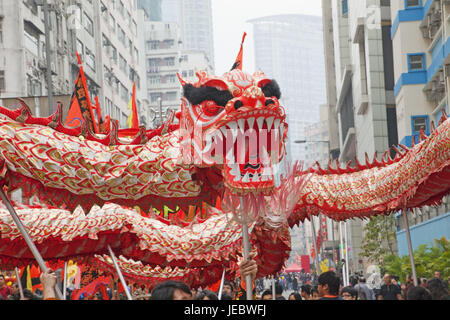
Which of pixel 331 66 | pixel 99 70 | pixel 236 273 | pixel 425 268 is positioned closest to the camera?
pixel 236 273

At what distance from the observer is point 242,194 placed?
5.60 metres

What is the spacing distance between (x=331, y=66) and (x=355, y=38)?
84.8 feet

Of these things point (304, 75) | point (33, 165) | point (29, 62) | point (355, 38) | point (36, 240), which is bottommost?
point (36, 240)

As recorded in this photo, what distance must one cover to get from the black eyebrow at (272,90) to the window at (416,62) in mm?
24896

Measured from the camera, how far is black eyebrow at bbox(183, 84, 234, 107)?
5785 mm

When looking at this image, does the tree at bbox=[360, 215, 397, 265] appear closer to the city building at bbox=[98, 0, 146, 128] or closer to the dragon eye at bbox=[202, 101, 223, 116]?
the city building at bbox=[98, 0, 146, 128]

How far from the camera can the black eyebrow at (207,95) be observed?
19.0ft

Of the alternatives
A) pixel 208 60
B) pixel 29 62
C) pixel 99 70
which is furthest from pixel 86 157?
pixel 208 60

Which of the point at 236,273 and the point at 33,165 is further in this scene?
the point at 236,273

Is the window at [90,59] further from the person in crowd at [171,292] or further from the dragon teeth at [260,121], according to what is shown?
the person in crowd at [171,292]

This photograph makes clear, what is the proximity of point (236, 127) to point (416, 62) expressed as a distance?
25.5 meters

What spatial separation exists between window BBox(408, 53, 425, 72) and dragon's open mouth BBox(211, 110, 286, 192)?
25.1 meters

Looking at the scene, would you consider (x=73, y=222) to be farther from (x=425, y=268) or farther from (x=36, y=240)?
(x=425, y=268)

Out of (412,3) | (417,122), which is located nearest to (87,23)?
(412,3)
